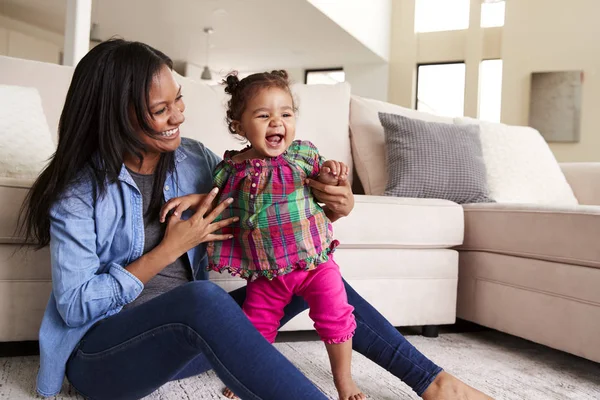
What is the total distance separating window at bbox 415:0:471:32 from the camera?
8.52 meters

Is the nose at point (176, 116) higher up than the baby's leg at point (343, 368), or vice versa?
the nose at point (176, 116)

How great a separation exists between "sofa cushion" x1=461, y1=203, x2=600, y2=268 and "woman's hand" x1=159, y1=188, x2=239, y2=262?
1.11m

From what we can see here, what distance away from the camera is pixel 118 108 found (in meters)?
1.16

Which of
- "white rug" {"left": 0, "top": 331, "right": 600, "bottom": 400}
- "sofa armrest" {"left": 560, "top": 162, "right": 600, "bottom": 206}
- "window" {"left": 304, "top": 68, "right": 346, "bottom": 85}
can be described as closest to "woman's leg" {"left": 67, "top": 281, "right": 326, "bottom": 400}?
"white rug" {"left": 0, "top": 331, "right": 600, "bottom": 400}

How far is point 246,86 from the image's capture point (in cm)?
135

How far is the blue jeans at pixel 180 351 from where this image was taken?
0.98m

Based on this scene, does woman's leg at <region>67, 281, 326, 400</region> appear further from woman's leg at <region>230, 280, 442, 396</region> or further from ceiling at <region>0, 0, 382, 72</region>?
ceiling at <region>0, 0, 382, 72</region>

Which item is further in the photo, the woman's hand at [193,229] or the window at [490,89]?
the window at [490,89]

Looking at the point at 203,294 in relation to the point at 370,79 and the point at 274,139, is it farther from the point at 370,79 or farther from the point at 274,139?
Answer: the point at 370,79

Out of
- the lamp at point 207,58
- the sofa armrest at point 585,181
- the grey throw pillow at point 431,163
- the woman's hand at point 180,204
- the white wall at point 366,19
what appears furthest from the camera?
the lamp at point 207,58

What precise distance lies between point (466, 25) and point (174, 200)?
8.10 metres

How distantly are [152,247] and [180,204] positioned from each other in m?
0.12

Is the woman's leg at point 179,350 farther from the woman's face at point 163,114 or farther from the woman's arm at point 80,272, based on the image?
the woman's face at point 163,114

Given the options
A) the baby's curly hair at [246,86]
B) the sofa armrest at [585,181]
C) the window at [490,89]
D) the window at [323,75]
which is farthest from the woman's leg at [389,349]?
the window at [323,75]
